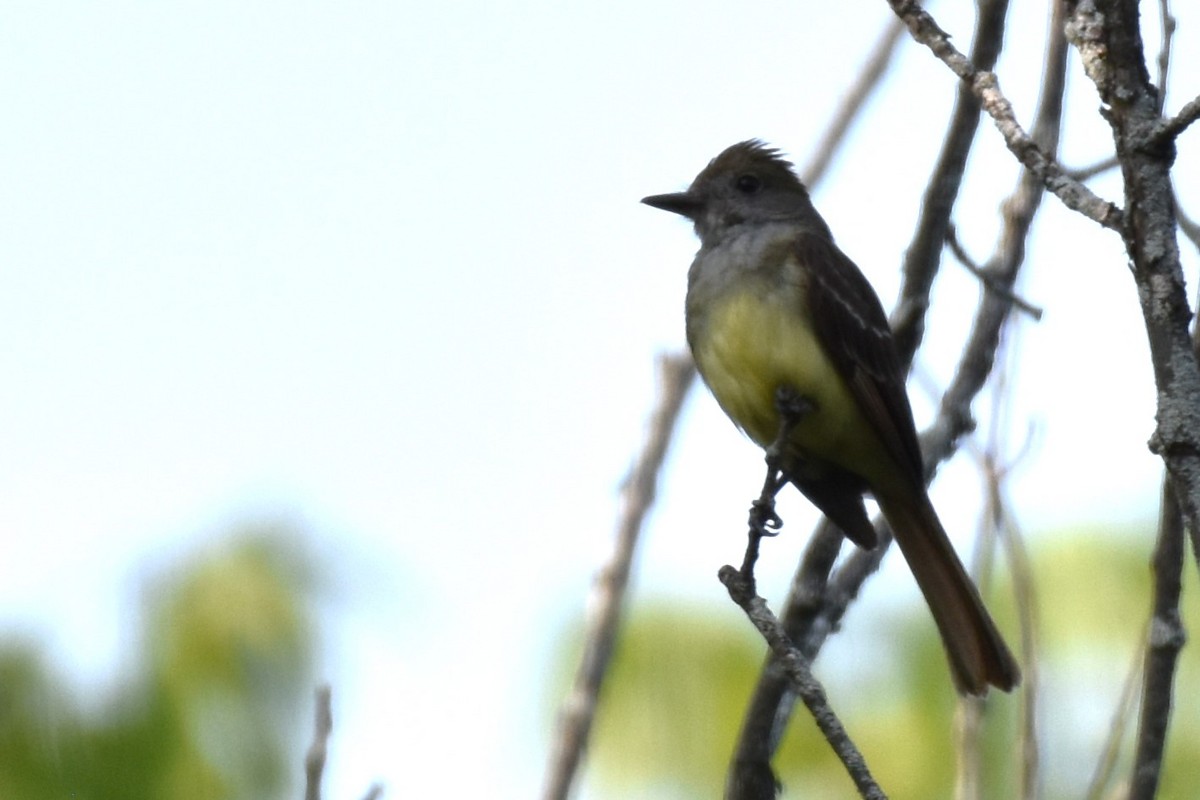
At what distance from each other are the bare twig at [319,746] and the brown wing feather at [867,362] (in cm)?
212

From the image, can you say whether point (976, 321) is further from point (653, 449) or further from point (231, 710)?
point (231, 710)

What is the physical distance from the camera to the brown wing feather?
4836 mm

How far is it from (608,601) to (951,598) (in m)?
1.38

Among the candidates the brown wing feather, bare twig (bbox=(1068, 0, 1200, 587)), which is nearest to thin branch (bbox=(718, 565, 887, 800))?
bare twig (bbox=(1068, 0, 1200, 587))

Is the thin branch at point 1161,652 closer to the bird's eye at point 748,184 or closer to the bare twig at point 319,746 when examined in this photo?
the bare twig at point 319,746

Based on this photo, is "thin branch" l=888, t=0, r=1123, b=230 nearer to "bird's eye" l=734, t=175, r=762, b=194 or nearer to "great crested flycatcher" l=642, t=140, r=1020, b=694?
"great crested flycatcher" l=642, t=140, r=1020, b=694

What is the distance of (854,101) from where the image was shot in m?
4.68

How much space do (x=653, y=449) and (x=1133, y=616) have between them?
2816mm

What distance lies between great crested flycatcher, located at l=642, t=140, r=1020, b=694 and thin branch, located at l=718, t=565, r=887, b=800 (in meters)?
1.39

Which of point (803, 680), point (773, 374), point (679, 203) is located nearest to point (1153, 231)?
point (803, 680)

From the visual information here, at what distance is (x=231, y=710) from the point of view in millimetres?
6074

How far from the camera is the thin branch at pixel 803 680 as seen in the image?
2568 millimetres

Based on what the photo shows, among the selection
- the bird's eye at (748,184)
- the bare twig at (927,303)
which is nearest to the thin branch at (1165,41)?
the bare twig at (927,303)

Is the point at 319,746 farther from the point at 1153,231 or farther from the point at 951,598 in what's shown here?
the point at 951,598
